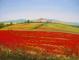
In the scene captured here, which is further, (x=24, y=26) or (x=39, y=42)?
(x=24, y=26)

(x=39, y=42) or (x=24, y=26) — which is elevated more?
(x=24, y=26)

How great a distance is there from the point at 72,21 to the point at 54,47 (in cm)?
61

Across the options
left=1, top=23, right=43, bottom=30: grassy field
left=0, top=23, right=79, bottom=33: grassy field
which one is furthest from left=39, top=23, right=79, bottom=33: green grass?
left=1, top=23, right=43, bottom=30: grassy field

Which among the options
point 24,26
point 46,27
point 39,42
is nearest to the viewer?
point 39,42

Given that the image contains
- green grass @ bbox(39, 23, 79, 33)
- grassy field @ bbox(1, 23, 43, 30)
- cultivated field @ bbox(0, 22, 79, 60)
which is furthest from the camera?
grassy field @ bbox(1, 23, 43, 30)

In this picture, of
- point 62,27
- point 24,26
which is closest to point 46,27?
point 62,27

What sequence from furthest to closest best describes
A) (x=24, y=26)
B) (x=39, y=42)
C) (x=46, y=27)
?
(x=24, y=26)
(x=46, y=27)
(x=39, y=42)

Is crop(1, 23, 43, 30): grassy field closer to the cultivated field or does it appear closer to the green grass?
the cultivated field

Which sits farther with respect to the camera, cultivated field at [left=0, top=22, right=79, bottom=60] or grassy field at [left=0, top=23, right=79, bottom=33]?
grassy field at [left=0, top=23, right=79, bottom=33]

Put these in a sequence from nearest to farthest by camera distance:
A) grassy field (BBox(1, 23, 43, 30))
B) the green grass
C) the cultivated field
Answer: the cultivated field → the green grass → grassy field (BBox(1, 23, 43, 30))

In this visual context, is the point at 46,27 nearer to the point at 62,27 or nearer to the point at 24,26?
the point at 62,27

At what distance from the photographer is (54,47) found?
5.09 meters

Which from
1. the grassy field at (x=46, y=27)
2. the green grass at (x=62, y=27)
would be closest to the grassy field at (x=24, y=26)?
the grassy field at (x=46, y=27)

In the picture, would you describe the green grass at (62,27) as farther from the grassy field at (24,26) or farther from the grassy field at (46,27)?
the grassy field at (24,26)
